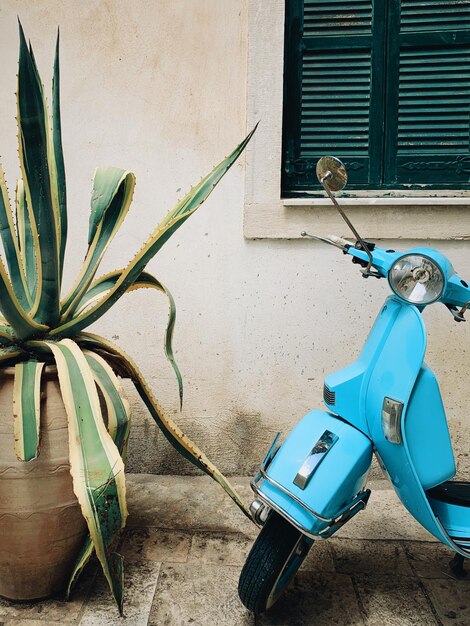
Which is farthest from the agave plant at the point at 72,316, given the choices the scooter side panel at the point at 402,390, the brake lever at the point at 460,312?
the brake lever at the point at 460,312

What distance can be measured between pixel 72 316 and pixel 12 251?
0.27 meters

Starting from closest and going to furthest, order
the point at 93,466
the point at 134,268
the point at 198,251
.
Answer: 1. the point at 93,466
2. the point at 134,268
3. the point at 198,251

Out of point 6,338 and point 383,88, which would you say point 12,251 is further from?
point 383,88

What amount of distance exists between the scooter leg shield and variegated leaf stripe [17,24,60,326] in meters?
0.82

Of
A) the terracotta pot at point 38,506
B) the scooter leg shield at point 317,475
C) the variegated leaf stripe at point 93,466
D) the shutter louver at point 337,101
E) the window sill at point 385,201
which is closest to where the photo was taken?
the variegated leaf stripe at point 93,466

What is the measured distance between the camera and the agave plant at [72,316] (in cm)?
139

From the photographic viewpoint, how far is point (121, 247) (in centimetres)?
264

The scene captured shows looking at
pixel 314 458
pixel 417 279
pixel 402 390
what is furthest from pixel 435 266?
pixel 314 458

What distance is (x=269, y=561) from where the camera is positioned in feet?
4.99

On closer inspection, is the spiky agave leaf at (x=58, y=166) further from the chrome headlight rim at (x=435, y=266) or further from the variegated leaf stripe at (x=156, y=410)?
the chrome headlight rim at (x=435, y=266)

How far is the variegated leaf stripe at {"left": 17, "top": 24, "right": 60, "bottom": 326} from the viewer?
1.40 metres

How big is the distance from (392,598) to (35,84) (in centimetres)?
181

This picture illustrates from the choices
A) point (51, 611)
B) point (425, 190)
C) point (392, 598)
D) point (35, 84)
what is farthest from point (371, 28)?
point (51, 611)

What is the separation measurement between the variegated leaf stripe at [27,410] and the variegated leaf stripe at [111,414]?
0.18m
